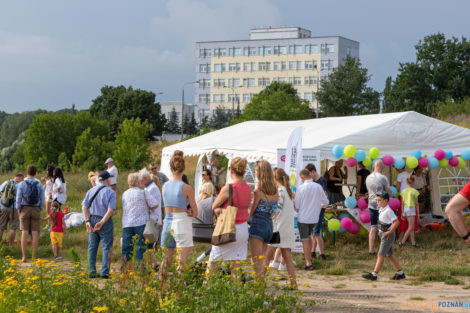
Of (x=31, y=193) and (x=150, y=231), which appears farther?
(x=31, y=193)

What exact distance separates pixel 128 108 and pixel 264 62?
3793cm

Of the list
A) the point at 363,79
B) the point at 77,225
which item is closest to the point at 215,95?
the point at 363,79

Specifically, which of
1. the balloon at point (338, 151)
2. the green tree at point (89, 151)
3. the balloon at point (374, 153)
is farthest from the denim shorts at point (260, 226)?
the green tree at point (89, 151)

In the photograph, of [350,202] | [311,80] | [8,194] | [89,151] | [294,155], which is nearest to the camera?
[294,155]

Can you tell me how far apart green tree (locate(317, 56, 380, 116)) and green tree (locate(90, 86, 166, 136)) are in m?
27.9

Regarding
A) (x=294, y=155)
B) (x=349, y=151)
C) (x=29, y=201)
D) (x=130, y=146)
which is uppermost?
(x=130, y=146)

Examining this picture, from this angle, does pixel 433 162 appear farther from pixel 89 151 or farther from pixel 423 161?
pixel 89 151

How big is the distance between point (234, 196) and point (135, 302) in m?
2.06

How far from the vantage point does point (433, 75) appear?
56219 millimetres

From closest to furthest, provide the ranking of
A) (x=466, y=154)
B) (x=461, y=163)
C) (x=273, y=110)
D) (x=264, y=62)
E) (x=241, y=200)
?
(x=241, y=200), (x=466, y=154), (x=461, y=163), (x=273, y=110), (x=264, y=62)

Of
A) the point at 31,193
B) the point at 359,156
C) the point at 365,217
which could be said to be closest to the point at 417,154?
the point at 359,156

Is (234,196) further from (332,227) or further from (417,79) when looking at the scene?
(417,79)

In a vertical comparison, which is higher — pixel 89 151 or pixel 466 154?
pixel 89 151

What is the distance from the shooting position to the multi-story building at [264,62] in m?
107
